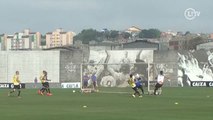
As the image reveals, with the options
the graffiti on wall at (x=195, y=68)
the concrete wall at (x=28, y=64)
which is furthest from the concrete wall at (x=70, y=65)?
the graffiti on wall at (x=195, y=68)

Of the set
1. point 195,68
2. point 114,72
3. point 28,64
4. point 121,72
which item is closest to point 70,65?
point 28,64

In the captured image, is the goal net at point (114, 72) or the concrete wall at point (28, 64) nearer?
the goal net at point (114, 72)

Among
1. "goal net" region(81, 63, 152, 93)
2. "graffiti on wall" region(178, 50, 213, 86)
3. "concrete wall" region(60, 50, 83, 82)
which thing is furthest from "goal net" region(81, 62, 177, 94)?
"concrete wall" region(60, 50, 83, 82)

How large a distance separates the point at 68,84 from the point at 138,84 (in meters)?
33.5

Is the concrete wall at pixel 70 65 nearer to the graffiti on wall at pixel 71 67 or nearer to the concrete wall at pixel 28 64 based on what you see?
the graffiti on wall at pixel 71 67

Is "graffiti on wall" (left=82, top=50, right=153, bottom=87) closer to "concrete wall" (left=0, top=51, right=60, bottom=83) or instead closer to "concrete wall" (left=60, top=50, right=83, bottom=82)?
"concrete wall" (left=60, top=50, right=83, bottom=82)

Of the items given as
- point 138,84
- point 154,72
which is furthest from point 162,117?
point 154,72

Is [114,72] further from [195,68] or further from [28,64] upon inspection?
[28,64]

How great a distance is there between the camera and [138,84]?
150 feet

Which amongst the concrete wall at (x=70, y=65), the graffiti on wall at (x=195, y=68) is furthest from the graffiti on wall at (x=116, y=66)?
the graffiti on wall at (x=195, y=68)

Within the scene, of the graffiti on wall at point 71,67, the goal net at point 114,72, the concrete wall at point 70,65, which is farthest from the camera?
the graffiti on wall at point 71,67

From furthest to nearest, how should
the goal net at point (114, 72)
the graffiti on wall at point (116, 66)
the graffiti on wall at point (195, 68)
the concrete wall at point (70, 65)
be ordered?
the concrete wall at point (70, 65), the graffiti on wall at point (195, 68), the graffiti on wall at point (116, 66), the goal net at point (114, 72)

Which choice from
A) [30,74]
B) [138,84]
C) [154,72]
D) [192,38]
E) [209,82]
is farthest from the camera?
[192,38]

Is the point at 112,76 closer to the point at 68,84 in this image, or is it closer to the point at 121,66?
the point at 121,66
